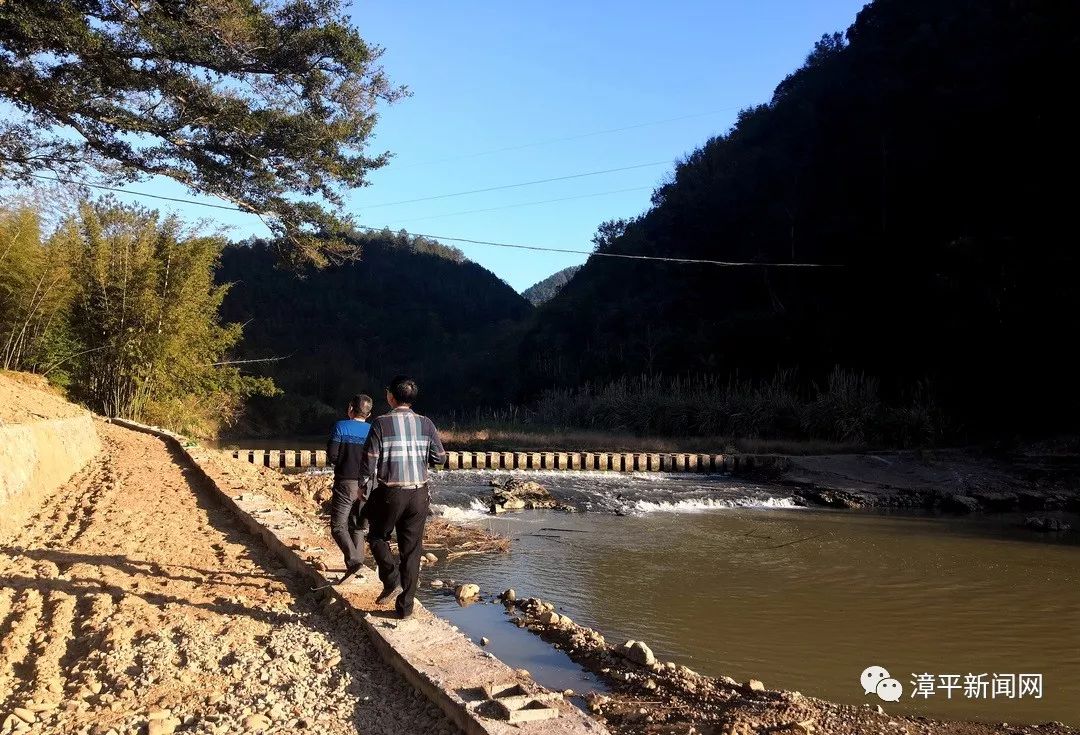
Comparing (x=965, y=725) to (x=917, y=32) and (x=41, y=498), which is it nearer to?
(x=41, y=498)

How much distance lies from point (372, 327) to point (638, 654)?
67743mm

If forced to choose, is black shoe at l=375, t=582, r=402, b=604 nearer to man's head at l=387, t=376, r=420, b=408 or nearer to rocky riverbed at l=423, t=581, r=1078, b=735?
man's head at l=387, t=376, r=420, b=408

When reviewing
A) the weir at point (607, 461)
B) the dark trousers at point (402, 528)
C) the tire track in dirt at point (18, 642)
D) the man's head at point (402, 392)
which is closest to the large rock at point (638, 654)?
the dark trousers at point (402, 528)

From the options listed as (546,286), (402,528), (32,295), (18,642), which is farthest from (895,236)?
(546,286)

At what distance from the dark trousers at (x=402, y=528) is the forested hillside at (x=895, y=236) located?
64.9 feet

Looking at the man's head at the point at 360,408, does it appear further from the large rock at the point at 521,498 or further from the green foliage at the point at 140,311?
the green foliage at the point at 140,311

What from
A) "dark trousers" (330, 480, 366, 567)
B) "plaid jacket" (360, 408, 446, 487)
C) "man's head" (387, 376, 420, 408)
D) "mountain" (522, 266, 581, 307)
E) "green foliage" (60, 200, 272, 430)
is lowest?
"dark trousers" (330, 480, 366, 567)

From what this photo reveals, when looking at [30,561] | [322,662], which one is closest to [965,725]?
[322,662]

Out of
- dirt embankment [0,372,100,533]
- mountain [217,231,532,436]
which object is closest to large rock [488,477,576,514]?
dirt embankment [0,372,100,533]

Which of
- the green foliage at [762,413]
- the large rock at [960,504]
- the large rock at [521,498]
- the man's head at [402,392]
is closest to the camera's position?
the man's head at [402,392]

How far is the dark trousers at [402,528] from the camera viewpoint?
4393mm

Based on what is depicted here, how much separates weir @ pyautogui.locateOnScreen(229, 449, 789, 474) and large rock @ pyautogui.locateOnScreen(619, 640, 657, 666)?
11.8 meters

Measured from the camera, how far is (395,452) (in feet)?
14.4

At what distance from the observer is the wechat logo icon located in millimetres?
4871
